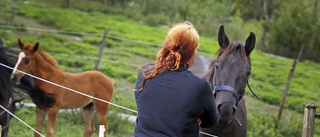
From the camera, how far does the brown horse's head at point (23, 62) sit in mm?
6114

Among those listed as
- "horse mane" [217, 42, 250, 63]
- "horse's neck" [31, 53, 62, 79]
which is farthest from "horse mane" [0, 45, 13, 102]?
"horse mane" [217, 42, 250, 63]

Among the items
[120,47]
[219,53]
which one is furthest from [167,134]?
[120,47]

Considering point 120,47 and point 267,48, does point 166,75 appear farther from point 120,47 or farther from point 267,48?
point 267,48

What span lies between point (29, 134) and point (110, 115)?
1.50m

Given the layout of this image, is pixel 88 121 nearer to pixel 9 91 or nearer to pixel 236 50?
pixel 9 91

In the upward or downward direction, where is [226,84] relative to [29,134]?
upward

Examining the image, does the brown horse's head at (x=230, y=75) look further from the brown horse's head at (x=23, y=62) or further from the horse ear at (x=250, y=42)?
the brown horse's head at (x=23, y=62)

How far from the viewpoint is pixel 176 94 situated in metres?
2.90

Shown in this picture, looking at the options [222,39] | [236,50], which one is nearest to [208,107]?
[236,50]

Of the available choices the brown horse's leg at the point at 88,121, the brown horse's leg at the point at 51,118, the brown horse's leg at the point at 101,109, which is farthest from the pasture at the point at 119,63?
the brown horse's leg at the point at 51,118

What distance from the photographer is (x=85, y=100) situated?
23.6ft

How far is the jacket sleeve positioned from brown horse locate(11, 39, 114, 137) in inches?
142

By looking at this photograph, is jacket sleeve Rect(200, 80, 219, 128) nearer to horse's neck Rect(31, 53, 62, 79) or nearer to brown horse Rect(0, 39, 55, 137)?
brown horse Rect(0, 39, 55, 137)

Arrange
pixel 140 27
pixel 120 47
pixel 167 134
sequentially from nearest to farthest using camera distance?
1. pixel 167 134
2. pixel 120 47
3. pixel 140 27
